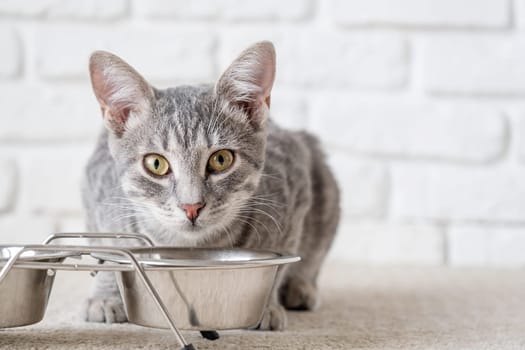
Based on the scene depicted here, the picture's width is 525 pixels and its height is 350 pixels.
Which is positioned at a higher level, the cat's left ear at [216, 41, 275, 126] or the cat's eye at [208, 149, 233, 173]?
the cat's left ear at [216, 41, 275, 126]

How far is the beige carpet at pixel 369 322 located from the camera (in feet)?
3.26

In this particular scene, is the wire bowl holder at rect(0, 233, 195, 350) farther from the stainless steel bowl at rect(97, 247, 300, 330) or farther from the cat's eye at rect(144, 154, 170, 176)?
the cat's eye at rect(144, 154, 170, 176)

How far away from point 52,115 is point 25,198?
0.26m

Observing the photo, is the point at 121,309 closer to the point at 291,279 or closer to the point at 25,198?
the point at 291,279

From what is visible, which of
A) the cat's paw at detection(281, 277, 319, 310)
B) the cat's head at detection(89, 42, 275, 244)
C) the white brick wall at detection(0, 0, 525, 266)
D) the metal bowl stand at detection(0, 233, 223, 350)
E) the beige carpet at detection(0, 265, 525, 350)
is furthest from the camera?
the white brick wall at detection(0, 0, 525, 266)

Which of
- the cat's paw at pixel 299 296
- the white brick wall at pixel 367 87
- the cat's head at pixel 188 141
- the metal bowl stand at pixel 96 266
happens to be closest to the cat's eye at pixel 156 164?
the cat's head at pixel 188 141

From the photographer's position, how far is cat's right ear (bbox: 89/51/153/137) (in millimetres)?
1146

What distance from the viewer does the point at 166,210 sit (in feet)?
3.59

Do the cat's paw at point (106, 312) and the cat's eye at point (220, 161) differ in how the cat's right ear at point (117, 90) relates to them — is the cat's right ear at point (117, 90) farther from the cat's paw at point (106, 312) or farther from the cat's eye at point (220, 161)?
the cat's paw at point (106, 312)

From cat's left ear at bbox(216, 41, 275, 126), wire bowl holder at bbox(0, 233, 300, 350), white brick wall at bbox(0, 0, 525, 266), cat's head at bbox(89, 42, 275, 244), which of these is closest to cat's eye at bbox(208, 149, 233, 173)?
cat's head at bbox(89, 42, 275, 244)

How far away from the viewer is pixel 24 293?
911 mm

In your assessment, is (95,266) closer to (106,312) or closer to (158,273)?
(158,273)

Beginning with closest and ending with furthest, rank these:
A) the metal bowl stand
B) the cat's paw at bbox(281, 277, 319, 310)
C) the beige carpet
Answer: the metal bowl stand < the beige carpet < the cat's paw at bbox(281, 277, 319, 310)

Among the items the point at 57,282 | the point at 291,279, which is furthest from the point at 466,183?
the point at 57,282
